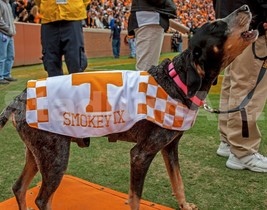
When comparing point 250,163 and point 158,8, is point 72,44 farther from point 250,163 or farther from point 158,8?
point 250,163

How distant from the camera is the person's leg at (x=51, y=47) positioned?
4.05 m

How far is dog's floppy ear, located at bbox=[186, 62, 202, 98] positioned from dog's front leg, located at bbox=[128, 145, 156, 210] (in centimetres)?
50

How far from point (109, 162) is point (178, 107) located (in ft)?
5.20

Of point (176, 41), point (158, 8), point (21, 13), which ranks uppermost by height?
point (158, 8)

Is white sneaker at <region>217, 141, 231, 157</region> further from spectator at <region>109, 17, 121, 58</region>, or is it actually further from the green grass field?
spectator at <region>109, 17, 121, 58</region>

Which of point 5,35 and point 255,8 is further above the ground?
point 255,8

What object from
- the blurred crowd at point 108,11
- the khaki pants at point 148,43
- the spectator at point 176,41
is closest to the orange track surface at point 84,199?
the khaki pants at point 148,43

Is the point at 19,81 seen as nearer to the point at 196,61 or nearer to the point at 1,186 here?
the point at 1,186

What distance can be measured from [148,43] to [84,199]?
176cm

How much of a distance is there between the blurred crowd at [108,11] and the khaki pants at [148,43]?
1.12 m

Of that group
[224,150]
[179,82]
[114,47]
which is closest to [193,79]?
[179,82]

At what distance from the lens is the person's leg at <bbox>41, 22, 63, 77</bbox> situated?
13.3ft

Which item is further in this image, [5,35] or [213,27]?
[5,35]

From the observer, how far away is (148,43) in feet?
12.9
